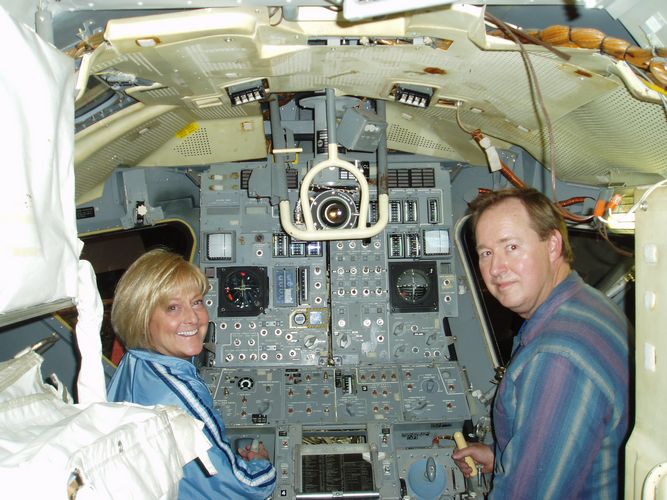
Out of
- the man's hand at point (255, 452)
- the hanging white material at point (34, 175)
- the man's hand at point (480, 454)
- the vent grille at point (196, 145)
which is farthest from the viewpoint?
the vent grille at point (196, 145)

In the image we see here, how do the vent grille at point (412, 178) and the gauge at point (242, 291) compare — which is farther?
the vent grille at point (412, 178)

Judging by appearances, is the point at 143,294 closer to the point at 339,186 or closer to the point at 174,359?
the point at 174,359

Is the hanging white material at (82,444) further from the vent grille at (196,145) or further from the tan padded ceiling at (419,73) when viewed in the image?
the vent grille at (196,145)

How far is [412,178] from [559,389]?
2.53 metres

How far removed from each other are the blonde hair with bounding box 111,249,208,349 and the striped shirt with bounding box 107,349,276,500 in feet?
0.31

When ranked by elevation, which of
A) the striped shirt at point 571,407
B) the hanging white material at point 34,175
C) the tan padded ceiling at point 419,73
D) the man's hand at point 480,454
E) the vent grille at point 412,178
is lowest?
the man's hand at point 480,454

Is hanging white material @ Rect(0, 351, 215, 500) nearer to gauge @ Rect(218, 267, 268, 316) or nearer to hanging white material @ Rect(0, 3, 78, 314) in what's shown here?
hanging white material @ Rect(0, 3, 78, 314)

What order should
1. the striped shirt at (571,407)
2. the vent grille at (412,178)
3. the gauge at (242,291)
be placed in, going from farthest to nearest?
the vent grille at (412,178)
the gauge at (242,291)
the striped shirt at (571,407)

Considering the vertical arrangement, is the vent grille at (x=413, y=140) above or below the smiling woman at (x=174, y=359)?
above

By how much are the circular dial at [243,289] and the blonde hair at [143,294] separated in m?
1.71

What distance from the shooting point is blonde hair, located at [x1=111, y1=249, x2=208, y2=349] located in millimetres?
1980

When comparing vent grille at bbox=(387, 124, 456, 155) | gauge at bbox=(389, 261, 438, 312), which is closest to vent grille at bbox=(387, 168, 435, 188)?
vent grille at bbox=(387, 124, 456, 155)

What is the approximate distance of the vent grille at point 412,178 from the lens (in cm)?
388

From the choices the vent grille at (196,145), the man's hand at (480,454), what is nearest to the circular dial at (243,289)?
the vent grille at (196,145)
